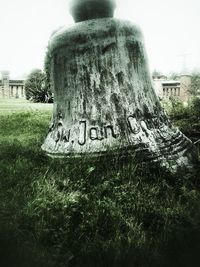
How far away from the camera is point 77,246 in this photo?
1.87 meters

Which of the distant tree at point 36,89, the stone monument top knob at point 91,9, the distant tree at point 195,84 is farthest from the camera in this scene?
the distant tree at point 36,89

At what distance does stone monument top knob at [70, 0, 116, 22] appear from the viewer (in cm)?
338

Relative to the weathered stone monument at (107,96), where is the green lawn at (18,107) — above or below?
below

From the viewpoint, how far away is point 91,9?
3.38m

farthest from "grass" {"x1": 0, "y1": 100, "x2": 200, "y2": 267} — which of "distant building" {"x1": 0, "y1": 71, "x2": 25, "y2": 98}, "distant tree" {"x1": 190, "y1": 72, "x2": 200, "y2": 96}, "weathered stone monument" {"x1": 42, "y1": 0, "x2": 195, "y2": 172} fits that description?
"distant building" {"x1": 0, "y1": 71, "x2": 25, "y2": 98}

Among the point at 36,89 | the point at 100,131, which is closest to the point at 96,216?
the point at 100,131

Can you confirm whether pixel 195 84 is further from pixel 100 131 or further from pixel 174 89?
pixel 100 131

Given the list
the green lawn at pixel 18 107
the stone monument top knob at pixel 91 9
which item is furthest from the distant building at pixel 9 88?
the stone monument top knob at pixel 91 9

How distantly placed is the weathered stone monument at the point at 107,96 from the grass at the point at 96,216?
224 millimetres

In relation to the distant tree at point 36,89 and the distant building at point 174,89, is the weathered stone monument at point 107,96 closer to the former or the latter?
the distant building at point 174,89

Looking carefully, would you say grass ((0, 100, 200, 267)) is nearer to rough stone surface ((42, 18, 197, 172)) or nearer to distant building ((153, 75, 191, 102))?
rough stone surface ((42, 18, 197, 172))

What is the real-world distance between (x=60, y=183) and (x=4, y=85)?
15026mm

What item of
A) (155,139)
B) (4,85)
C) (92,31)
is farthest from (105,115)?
(4,85)

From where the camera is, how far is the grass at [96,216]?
1735mm
